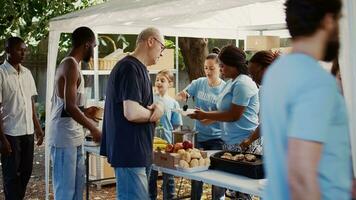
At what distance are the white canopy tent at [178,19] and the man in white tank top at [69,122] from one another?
1.56ft

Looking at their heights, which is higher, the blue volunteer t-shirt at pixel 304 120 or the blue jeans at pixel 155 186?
the blue volunteer t-shirt at pixel 304 120

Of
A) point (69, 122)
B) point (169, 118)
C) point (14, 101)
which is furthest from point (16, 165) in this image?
point (169, 118)

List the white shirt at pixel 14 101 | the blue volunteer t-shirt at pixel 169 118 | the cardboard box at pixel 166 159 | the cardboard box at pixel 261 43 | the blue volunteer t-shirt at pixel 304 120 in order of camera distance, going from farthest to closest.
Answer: the cardboard box at pixel 261 43 < the blue volunteer t-shirt at pixel 169 118 < the white shirt at pixel 14 101 < the cardboard box at pixel 166 159 < the blue volunteer t-shirt at pixel 304 120

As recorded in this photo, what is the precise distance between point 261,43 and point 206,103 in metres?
2.12

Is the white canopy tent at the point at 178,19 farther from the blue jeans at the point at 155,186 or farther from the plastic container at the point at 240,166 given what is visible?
the blue jeans at the point at 155,186

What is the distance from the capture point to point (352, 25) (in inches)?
91.0

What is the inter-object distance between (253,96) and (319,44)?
244cm

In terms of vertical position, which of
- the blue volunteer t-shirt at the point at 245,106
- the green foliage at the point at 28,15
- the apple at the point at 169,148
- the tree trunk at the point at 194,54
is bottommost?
the apple at the point at 169,148

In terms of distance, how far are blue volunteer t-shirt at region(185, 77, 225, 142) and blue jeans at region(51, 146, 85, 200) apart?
1.30 metres

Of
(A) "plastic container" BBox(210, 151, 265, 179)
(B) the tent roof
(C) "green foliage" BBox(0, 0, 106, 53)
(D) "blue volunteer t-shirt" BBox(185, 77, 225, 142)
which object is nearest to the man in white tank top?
(B) the tent roof

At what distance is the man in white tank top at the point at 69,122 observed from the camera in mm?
3635

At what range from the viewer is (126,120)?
9.71ft

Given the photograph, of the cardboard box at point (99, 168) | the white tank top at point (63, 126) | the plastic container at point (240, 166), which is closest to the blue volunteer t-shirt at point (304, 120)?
the plastic container at point (240, 166)

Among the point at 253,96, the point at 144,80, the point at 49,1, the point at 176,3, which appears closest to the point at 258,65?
the point at 253,96
